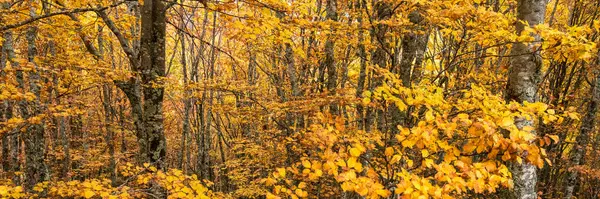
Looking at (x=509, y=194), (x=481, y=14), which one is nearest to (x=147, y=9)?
(x=481, y=14)

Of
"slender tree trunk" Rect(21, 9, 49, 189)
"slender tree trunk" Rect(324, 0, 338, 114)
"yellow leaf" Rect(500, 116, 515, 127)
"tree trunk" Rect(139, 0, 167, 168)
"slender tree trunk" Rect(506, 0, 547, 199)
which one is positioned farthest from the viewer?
"slender tree trunk" Rect(324, 0, 338, 114)

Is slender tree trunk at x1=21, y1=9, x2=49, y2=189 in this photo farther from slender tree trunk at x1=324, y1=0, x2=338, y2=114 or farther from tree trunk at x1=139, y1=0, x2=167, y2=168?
slender tree trunk at x1=324, y1=0, x2=338, y2=114

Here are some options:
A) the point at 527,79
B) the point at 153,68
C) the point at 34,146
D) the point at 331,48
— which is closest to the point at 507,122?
the point at 527,79

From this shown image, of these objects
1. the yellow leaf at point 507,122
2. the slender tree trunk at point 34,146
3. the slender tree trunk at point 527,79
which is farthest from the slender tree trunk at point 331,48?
the slender tree trunk at point 34,146

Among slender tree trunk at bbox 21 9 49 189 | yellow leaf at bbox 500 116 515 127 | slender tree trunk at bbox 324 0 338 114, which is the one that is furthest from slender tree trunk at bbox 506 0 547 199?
slender tree trunk at bbox 21 9 49 189

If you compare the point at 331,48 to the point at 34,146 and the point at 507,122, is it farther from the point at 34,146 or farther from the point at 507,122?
the point at 34,146

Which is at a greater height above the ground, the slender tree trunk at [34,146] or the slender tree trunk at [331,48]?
the slender tree trunk at [331,48]

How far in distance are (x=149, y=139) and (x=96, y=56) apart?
9.06ft

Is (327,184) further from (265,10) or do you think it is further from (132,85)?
(265,10)

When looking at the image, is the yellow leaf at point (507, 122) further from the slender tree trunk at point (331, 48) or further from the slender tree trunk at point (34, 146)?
the slender tree trunk at point (34, 146)

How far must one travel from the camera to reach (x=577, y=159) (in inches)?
377

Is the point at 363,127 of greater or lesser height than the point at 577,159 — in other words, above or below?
above

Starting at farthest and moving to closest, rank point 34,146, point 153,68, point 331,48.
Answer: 1. point 331,48
2. point 34,146
3. point 153,68

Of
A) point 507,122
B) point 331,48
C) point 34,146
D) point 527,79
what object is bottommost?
point 34,146
